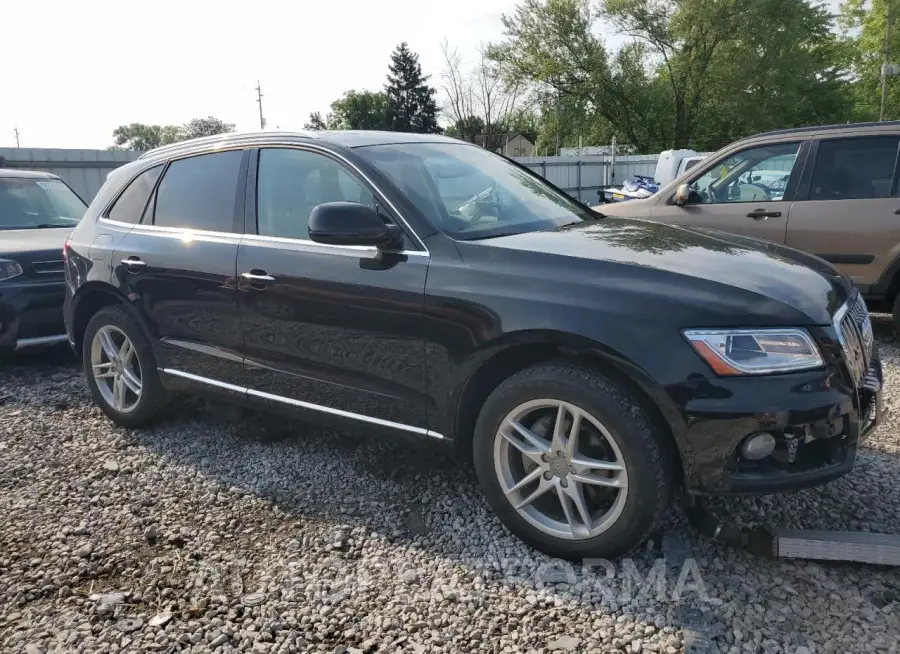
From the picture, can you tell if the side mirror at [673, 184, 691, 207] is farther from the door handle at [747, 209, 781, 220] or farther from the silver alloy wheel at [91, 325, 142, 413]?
the silver alloy wheel at [91, 325, 142, 413]

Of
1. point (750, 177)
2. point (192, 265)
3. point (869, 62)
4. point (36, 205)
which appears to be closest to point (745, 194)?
point (750, 177)

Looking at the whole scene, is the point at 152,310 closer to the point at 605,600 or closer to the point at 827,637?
the point at 605,600

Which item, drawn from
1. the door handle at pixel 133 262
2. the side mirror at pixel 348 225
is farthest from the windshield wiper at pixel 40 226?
the side mirror at pixel 348 225

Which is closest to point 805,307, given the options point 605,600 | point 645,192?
point 605,600

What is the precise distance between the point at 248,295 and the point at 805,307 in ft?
8.11

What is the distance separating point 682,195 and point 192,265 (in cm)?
434

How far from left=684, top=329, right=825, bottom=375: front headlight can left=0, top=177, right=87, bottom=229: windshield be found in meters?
6.37

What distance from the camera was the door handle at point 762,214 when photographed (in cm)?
600

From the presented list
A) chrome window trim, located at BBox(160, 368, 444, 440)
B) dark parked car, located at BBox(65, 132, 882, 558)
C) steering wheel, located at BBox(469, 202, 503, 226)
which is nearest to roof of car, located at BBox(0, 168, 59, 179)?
dark parked car, located at BBox(65, 132, 882, 558)

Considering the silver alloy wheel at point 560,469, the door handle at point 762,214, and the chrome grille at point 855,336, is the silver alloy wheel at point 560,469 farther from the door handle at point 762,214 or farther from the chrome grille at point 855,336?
the door handle at point 762,214

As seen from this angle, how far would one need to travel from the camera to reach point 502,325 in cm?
278

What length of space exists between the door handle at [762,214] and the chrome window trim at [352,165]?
13.3 feet

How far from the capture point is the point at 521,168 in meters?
4.32

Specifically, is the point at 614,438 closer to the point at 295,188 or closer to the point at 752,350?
the point at 752,350
